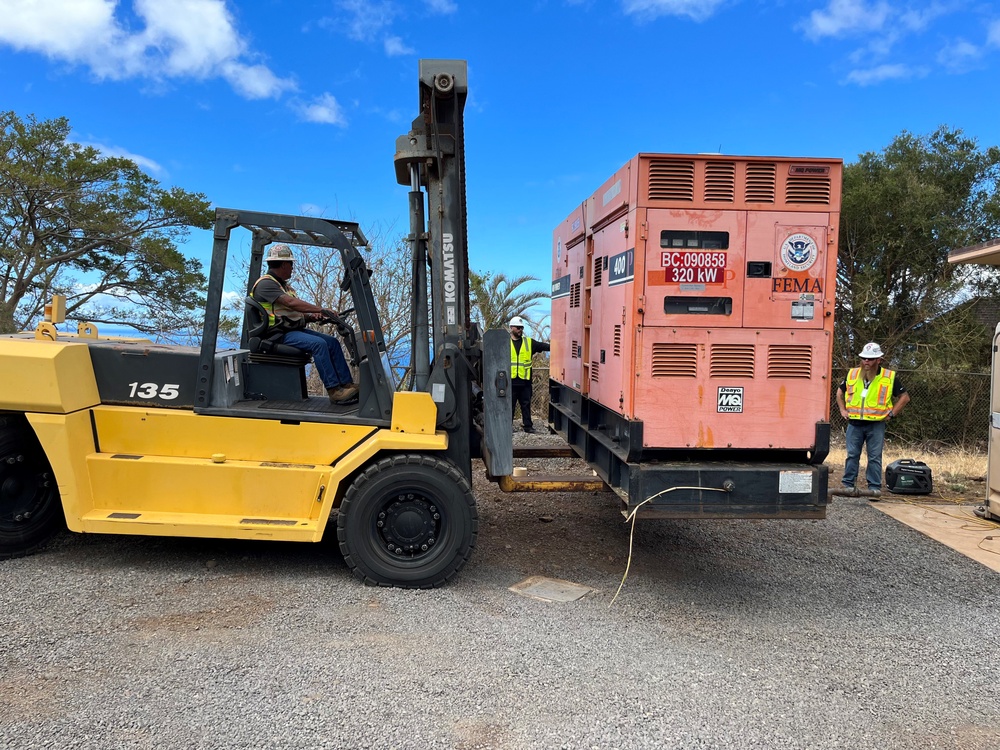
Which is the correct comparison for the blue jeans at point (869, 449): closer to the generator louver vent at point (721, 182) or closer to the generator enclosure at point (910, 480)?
the generator enclosure at point (910, 480)

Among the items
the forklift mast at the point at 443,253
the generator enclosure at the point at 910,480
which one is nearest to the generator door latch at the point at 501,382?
the forklift mast at the point at 443,253

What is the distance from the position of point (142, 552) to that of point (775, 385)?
4.88 m

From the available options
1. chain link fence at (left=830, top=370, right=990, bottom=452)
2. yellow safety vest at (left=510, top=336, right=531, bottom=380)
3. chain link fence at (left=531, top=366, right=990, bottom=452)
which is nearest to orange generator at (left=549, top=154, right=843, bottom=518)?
yellow safety vest at (left=510, top=336, right=531, bottom=380)

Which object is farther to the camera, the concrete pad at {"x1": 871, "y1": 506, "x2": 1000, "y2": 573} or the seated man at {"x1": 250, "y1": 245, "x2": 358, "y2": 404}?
the concrete pad at {"x1": 871, "y1": 506, "x2": 1000, "y2": 573}

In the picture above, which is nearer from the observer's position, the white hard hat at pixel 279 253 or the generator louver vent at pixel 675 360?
the generator louver vent at pixel 675 360

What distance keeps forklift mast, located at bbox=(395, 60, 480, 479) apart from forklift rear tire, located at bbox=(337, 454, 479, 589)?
44cm

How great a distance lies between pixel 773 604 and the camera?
17.2 feet

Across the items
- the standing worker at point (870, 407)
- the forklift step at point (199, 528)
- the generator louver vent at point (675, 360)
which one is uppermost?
the generator louver vent at point (675, 360)

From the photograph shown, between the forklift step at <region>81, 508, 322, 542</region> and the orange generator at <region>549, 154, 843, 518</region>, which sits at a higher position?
the orange generator at <region>549, 154, 843, 518</region>

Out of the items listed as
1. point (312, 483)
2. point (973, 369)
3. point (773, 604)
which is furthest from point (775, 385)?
point (973, 369)

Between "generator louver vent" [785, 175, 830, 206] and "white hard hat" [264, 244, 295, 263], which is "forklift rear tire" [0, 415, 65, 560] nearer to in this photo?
"white hard hat" [264, 244, 295, 263]

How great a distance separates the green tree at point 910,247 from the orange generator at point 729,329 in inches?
719

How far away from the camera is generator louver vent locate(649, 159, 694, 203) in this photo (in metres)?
4.85

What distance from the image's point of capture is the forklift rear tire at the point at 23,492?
209 inches
